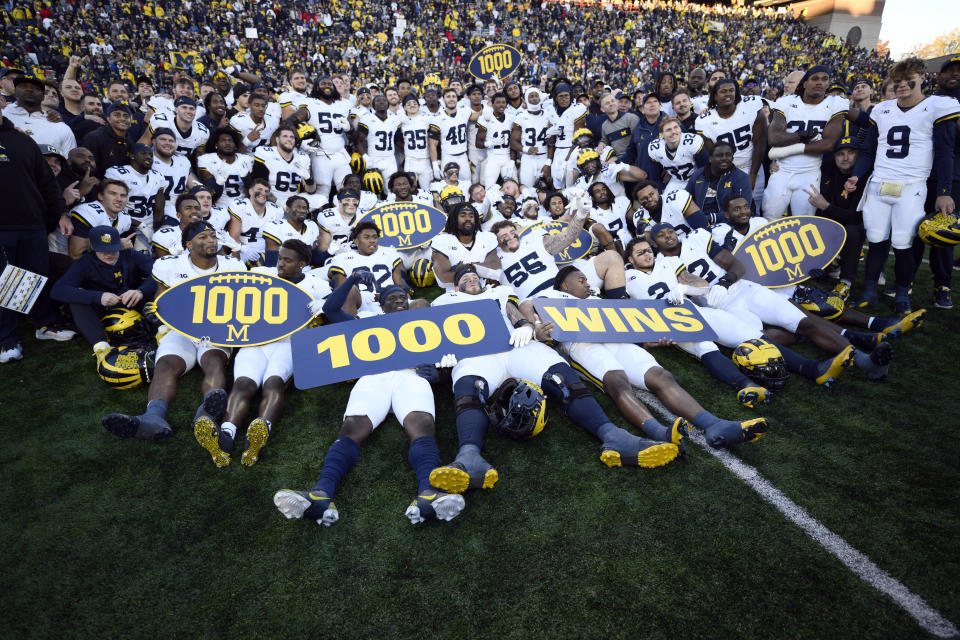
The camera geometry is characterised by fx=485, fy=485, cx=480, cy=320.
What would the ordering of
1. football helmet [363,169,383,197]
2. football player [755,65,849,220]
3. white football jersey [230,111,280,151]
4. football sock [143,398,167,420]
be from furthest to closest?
A: football helmet [363,169,383,197] → white football jersey [230,111,280,151] → football player [755,65,849,220] → football sock [143,398,167,420]

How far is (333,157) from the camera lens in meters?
7.82

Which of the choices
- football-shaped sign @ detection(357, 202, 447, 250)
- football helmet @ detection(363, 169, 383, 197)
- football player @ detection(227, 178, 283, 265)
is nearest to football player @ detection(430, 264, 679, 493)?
football-shaped sign @ detection(357, 202, 447, 250)

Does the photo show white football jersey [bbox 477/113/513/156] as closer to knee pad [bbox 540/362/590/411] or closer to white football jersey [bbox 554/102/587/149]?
white football jersey [bbox 554/102/587/149]

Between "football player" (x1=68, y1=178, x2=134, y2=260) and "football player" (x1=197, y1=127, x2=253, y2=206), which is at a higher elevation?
"football player" (x1=197, y1=127, x2=253, y2=206)

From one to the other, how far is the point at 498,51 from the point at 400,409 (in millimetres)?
8762

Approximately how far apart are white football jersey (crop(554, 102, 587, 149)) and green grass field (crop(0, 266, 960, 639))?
237 inches

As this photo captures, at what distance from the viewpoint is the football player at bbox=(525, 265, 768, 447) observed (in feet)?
9.77

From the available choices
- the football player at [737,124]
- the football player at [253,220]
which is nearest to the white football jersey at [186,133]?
the football player at [253,220]

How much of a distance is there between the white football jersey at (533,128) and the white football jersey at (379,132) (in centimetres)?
218

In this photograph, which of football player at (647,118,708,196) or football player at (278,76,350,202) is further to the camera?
football player at (278,76,350,202)

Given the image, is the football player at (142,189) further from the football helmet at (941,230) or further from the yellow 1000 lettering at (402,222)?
the football helmet at (941,230)

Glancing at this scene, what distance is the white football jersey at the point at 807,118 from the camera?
5.80 meters

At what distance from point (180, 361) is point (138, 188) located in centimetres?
297

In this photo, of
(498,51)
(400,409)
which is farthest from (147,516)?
(498,51)
